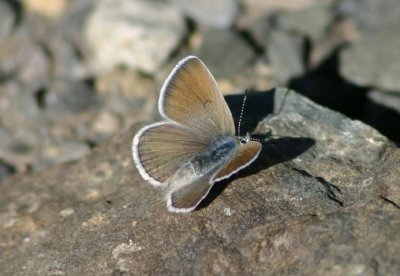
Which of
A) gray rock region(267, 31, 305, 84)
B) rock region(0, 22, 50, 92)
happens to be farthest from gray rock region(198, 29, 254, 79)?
rock region(0, 22, 50, 92)

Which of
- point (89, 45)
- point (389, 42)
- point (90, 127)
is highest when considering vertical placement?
point (389, 42)

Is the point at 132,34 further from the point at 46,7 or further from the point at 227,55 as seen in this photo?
the point at 46,7

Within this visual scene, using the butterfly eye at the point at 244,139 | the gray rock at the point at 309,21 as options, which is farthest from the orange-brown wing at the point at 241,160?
the gray rock at the point at 309,21

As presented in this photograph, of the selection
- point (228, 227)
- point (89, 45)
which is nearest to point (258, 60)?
point (89, 45)

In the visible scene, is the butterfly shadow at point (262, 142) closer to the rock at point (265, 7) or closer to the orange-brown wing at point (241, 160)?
the orange-brown wing at point (241, 160)

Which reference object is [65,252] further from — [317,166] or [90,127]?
[90,127]

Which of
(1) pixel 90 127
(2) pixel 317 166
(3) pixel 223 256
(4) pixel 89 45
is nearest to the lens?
(3) pixel 223 256
